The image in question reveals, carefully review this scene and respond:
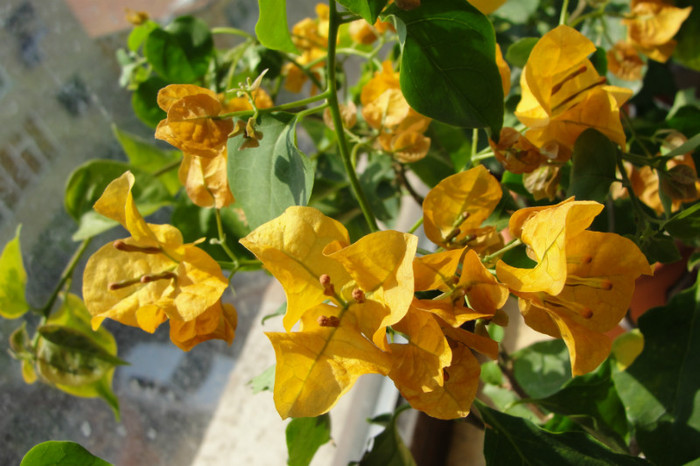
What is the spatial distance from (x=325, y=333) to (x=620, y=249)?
17 cm

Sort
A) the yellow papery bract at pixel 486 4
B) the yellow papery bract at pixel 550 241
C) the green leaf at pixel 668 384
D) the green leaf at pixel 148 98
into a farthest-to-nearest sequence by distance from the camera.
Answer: the green leaf at pixel 148 98 → the green leaf at pixel 668 384 → the yellow papery bract at pixel 486 4 → the yellow papery bract at pixel 550 241

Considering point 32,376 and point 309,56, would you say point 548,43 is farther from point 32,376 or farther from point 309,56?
point 32,376

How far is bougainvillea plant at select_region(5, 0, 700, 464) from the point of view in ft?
0.95

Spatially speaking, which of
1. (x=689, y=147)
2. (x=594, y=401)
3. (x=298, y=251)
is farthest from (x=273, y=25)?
(x=594, y=401)

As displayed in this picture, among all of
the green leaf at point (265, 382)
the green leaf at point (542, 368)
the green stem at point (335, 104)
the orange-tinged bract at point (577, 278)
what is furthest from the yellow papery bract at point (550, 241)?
the green leaf at point (542, 368)

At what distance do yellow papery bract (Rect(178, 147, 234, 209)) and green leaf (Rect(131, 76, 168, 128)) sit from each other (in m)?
0.19

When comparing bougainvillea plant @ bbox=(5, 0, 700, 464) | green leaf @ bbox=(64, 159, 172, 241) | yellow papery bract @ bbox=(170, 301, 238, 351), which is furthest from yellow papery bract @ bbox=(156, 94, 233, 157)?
green leaf @ bbox=(64, 159, 172, 241)

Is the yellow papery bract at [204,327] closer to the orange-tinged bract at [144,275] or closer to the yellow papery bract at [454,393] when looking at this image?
the orange-tinged bract at [144,275]

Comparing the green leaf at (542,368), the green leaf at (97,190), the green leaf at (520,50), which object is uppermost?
the green leaf at (520,50)

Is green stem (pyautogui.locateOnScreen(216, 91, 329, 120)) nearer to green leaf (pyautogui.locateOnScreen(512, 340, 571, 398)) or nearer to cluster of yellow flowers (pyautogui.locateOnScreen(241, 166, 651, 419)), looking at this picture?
cluster of yellow flowers (pyautogui.locateOnScreen(241, 166, 651, 419))

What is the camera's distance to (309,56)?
2.27 ft

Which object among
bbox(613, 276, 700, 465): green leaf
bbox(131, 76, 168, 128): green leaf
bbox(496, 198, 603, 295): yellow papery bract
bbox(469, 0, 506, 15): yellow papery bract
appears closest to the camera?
bbox(496, 198, 603, 295): yellow papery bract

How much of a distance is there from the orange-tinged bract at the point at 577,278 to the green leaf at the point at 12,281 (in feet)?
1.52

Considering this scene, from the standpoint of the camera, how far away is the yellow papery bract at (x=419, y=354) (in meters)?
0.29
